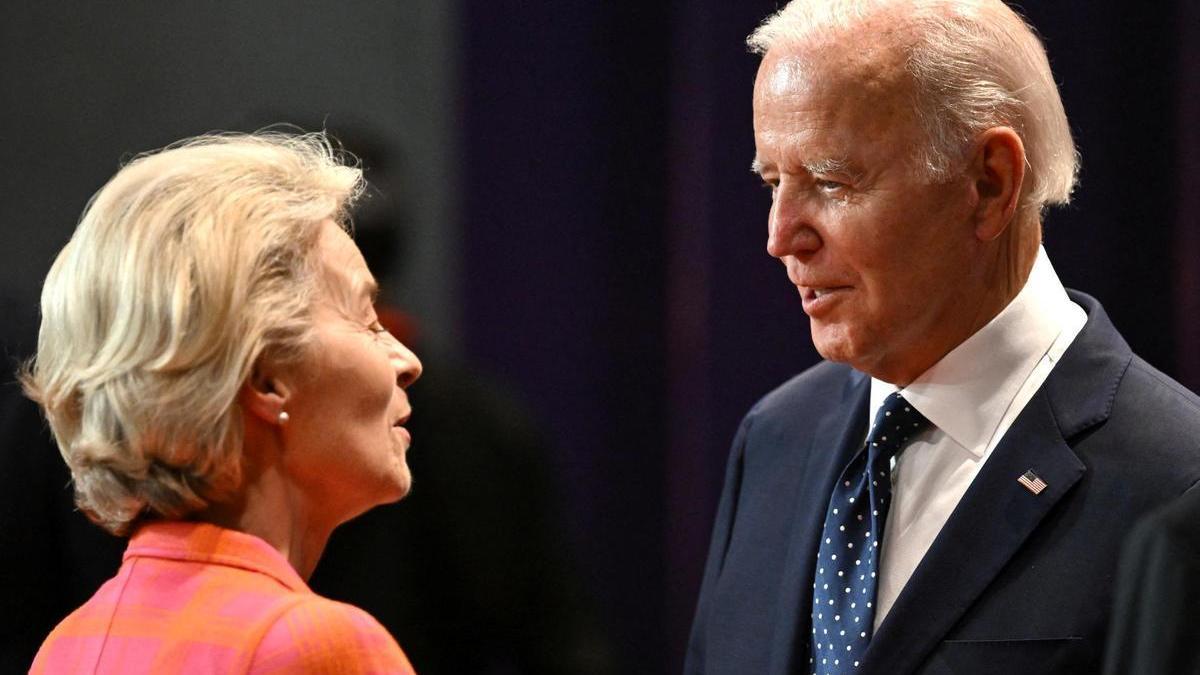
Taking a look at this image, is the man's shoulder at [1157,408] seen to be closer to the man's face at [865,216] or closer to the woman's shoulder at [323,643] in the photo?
the man's face at [865,216]

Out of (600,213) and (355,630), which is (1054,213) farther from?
(355,630)

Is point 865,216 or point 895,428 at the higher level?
point 865,216

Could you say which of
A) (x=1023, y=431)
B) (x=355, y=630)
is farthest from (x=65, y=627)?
(x=1023, y=431)

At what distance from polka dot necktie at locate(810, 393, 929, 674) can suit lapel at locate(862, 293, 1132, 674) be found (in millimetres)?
51

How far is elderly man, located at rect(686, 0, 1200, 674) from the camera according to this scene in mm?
1598

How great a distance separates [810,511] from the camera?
1.81m

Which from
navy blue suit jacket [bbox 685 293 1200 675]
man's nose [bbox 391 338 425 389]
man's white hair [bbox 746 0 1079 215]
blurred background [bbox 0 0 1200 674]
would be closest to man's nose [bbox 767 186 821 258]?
man's white hair [bbox 746 0 1079 215]

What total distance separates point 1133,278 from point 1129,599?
132cm

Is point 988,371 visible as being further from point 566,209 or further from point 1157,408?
point 566,209

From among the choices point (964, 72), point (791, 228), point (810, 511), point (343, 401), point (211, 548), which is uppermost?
point (964, 72)

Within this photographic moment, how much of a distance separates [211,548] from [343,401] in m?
0.18

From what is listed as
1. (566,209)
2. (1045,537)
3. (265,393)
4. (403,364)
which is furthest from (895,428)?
(566,209)

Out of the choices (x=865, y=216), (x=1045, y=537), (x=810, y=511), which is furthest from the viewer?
(x=810, y=511)

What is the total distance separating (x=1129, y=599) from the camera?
4.63 feet
